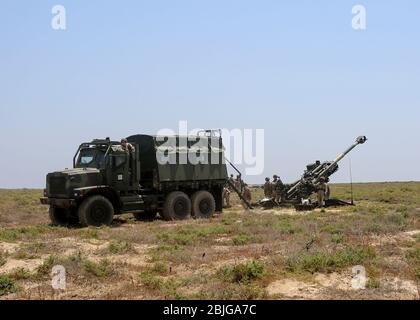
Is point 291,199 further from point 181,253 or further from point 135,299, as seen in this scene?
point 135,299

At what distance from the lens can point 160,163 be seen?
1927cm

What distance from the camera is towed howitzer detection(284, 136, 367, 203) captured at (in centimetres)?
2544

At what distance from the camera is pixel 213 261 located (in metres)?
10.7

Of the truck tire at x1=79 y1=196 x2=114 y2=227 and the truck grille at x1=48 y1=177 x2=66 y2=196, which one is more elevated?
the truck grille at x1=48 y1=177 x2=66 y2=196

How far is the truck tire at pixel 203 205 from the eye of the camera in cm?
2066

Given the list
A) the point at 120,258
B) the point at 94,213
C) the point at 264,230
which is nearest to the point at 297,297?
the point at 120,258

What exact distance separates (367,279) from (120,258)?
513 cm

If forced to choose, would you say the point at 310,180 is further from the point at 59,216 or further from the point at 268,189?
the point at 59,216

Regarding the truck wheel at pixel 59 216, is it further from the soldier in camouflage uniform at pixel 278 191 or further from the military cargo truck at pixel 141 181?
the soldier in camouflage uniform at pixel 278 191

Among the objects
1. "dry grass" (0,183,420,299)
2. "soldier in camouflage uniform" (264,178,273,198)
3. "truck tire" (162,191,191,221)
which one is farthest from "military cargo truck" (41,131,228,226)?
"soldier in camouflage uniform" (264,178,273,198)

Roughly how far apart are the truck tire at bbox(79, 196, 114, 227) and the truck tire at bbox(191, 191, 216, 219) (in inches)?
161

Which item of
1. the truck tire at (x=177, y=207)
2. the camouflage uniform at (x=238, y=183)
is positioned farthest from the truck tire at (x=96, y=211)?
the camouflage uniform at (x=238, y=183)

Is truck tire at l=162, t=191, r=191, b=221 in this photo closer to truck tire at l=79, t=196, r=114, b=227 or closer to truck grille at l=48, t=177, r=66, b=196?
truck tire at l=79, t=196, r=114, b=227

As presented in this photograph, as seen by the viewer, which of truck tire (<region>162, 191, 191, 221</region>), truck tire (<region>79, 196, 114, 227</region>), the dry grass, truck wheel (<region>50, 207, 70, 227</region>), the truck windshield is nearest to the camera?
the dry grass
